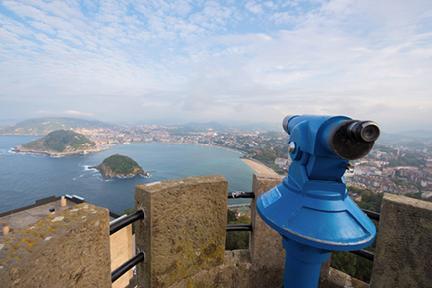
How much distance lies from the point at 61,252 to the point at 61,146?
317ft

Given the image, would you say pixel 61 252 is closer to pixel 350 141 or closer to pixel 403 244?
pixel 350 141

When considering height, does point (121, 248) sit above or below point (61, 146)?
above

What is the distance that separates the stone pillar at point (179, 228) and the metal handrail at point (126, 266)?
5 centimetres

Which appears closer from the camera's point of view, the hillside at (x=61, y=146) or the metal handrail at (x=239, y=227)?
the metal handrail at (x=239, y=227)

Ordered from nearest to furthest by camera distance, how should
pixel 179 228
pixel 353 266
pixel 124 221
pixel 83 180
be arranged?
pixel 124 221
pixel 179 228
pixel 353 266
pixel 83 180

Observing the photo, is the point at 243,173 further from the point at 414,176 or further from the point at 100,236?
the point at 100,236

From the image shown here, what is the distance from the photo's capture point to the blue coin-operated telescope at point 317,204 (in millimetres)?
1141

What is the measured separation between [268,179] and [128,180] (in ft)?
167

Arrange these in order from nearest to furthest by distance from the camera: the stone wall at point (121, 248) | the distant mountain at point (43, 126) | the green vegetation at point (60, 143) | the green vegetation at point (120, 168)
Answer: the stone wall at point (121, 248) → the green vegetation at point (120, 168) → the green vegetation at point (60, 143) → the distant mountain at point (43, 126)

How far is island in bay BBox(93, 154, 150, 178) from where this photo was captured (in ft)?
163

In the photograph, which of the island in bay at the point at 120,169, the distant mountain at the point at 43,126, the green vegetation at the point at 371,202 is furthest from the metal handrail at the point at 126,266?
the distant mountain at the point at 43,126

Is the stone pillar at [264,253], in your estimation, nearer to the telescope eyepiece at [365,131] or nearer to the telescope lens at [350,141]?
Answer: the telescope lens at [350,141]

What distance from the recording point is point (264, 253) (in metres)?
2.30

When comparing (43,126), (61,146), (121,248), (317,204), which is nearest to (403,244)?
(317,204)
